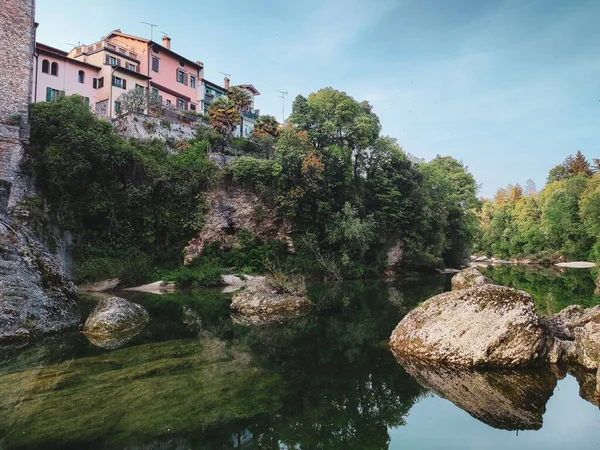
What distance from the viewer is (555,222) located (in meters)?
55.3

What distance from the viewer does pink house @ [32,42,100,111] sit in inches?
1284

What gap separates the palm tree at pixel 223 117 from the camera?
34.9 meters

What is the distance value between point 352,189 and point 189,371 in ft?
96.5

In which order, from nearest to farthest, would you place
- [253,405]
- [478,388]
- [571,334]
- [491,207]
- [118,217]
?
→ [253,405] → [478,388] → [571,334] → [118,217] → [491,207]

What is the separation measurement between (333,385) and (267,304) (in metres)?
9.10

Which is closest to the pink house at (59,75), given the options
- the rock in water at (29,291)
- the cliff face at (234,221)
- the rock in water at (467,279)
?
the cliff face at (234,221)

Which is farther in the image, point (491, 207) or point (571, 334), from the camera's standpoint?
point (491, 207)

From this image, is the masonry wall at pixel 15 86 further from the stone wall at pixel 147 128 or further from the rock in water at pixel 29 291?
the rock in water at pixel 29 291

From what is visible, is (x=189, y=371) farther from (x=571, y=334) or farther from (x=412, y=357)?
(x=571, y=334)

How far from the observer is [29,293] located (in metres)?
11.6

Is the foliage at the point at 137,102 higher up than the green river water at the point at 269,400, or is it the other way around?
the foliage at the point at 137,102

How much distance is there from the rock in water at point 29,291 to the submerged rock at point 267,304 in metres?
5.79

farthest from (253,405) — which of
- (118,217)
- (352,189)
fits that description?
(352,189)

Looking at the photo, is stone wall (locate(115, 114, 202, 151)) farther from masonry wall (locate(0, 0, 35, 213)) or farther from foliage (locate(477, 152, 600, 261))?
foliage (locate(477, 152, 600, 261))
